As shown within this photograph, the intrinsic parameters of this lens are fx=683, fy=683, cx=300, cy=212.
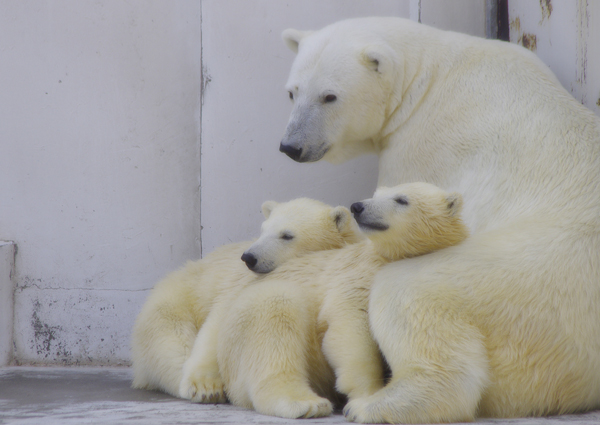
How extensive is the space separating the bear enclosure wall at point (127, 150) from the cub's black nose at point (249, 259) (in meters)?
1.15

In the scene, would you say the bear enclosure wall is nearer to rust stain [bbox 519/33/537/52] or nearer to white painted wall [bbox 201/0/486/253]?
white painted wall [bbox 201/0/486/253]

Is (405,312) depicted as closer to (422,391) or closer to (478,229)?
(422,391)

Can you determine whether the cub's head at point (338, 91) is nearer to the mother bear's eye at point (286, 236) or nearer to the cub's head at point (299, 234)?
the cub's head at point (299, 234)

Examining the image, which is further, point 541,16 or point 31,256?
point 31,256

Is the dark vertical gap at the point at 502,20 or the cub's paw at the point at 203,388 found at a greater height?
the dark vertical gap at the point at 502,20

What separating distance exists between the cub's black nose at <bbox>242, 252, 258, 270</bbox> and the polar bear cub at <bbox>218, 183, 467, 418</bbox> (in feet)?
0.66

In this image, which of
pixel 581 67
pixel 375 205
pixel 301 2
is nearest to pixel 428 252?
pixel 375 205

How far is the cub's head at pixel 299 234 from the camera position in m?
3.18

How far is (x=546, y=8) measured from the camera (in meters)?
3.76

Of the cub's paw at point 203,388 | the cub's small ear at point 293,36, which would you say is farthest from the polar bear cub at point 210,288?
→ the cub's small ear at point 293,36

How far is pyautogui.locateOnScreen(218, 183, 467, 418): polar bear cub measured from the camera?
8.43 ft

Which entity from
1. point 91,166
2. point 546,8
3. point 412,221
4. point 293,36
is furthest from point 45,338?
point 546,8

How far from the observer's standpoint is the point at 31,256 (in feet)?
14.0

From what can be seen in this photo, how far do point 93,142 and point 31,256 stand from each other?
81cm
